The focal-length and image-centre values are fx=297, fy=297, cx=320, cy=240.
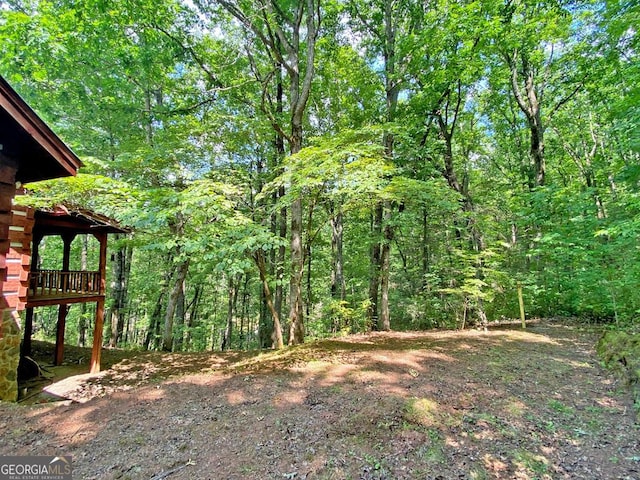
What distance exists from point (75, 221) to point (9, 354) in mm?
3264

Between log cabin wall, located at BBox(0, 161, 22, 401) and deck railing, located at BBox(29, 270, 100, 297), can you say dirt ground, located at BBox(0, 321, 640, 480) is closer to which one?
log cabin wall, located at BBox(0, 161, 22, 401)

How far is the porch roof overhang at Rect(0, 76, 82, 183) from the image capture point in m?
3.41

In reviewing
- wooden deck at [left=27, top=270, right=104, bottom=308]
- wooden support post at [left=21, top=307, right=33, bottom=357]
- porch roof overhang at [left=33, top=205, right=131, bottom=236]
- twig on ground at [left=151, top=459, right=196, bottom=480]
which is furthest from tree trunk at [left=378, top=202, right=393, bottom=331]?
wooden support post at [left=21, top=307, right=33, bottom=357]

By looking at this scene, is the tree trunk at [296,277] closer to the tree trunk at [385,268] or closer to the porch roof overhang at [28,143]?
the tree trunk at [385,268]

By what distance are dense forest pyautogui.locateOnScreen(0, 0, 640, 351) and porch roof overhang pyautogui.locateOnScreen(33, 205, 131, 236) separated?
29 cm

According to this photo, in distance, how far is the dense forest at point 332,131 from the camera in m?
6.40

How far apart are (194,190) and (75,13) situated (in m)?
5.18

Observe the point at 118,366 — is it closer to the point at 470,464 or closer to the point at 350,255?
the point at 470,464

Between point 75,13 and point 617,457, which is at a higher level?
point 75,13

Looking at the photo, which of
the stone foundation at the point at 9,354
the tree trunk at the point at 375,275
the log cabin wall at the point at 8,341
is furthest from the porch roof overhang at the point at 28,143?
the tree trunk at the point at 375,275

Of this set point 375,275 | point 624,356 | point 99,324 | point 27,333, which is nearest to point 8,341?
point 99,324

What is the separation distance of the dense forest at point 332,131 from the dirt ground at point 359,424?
2.37 metres

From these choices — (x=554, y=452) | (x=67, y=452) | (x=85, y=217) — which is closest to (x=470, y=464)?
(x=554, y=452)

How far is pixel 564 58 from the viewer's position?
412 inches
